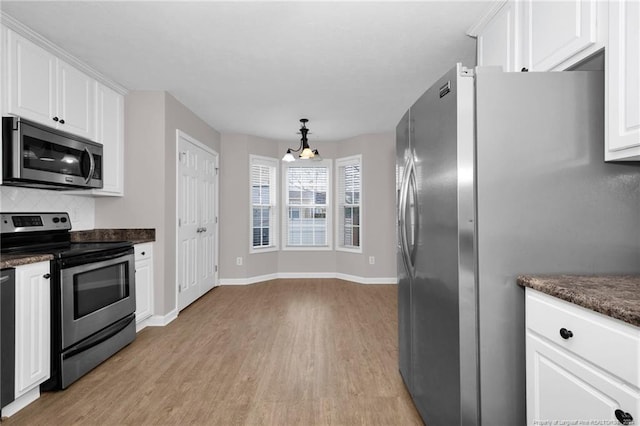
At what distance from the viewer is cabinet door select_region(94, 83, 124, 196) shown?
3.11 metres

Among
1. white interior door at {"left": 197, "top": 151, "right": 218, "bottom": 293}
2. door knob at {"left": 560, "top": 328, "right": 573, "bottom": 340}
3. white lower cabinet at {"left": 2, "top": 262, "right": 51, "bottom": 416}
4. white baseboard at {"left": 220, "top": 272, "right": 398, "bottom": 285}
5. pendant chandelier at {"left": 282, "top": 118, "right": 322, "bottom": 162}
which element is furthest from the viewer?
white baseboard at {"left": 220, "top": 272, "right": 398, "bottom": 285}

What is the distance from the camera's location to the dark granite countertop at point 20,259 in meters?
1.83

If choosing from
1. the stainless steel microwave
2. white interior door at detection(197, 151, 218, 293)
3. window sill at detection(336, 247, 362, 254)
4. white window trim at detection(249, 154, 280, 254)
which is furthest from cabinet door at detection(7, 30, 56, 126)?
window sill at detection(336, 247, 362, 254)

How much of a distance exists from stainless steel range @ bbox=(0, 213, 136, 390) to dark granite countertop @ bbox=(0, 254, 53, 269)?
79 millimetres

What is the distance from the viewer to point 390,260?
212 inches

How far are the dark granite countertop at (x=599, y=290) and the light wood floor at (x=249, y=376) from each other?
1.14 m

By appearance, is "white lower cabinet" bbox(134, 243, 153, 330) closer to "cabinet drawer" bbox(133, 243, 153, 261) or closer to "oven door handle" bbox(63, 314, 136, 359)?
"cabinet drawer" bbox(133, 243, 153, 261)

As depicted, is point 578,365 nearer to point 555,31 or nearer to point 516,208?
point 516,208

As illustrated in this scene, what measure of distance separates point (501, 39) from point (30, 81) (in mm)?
3179

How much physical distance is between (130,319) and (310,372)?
1.70 meters

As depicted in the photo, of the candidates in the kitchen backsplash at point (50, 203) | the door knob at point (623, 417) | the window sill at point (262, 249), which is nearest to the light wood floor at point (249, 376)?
the door knob at point (623, 417)

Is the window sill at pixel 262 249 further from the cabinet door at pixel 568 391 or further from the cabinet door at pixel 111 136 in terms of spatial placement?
the cabinet door at pixel 568 391

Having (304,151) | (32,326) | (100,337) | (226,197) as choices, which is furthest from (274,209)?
(32,326)

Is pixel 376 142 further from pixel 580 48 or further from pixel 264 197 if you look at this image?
pixel 580 48
